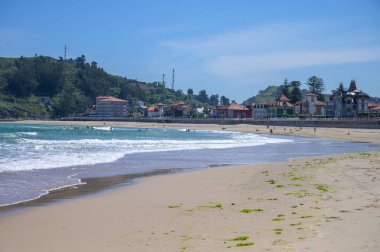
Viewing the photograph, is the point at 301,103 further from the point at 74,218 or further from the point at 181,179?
the point at 74,218

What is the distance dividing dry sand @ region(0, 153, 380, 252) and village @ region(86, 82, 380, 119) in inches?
2862

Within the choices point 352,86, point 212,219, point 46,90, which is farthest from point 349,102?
point 46,90

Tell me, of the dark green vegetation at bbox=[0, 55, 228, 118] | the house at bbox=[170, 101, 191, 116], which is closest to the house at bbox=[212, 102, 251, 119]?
the house at bbox=[170, 101, 191, 116]

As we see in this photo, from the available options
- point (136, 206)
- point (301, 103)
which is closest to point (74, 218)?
point (136, 206)

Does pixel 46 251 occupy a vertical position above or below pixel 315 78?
below

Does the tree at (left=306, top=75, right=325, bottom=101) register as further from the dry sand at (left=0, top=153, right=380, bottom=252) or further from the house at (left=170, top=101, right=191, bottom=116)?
the dry sand at (left=0, top=153, right=380, bottom=252)

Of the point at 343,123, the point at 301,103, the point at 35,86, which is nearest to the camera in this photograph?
the point at 343,123

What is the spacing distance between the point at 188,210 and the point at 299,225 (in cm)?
280

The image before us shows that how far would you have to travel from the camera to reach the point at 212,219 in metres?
8.62

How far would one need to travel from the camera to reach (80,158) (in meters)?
22.7

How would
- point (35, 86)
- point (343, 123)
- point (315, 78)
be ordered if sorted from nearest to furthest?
1. point (343, 123)
2. point (315, 78)
3. point (35, 86)

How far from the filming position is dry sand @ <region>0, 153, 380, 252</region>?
6.81 m

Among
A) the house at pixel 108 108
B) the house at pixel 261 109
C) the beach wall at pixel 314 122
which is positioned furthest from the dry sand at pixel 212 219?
the house at pixel 108 108

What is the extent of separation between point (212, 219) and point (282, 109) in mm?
104512
